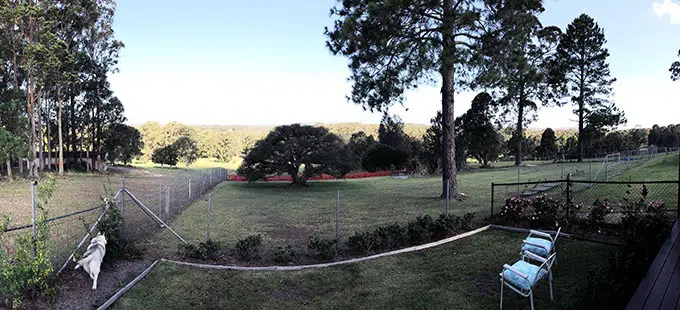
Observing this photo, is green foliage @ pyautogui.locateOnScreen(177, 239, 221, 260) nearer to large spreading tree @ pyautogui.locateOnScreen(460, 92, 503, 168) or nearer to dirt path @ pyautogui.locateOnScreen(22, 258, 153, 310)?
dirt path @ pyautogui.locateOnScreen(22, 258, 153, 310)

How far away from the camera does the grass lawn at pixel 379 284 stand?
207 inches

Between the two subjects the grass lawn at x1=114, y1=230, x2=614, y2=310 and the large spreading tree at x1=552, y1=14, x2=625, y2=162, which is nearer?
the grass lawn at x1=114, y1=230, x2=614, y2=310

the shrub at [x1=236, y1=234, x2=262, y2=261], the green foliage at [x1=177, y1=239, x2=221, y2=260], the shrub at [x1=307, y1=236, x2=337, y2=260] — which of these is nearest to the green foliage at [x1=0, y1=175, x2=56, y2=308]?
the green foliage at [x1=177, y1=239, x2=221, y2=260]

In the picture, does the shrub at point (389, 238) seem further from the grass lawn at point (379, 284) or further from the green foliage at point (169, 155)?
the green foliage at point (169, 155)

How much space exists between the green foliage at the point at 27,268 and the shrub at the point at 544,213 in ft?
28.1

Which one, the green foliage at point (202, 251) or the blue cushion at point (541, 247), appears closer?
the blue cushion at point (541, 247)

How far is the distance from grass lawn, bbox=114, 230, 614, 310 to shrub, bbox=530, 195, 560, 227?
3.20 feet

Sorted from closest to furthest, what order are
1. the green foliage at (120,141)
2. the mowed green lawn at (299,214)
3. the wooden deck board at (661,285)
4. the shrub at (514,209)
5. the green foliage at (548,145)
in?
the wooden deck board at (661,285), the shrub at (514,209), the mowed green lawn at (299,214), the green foliage at (120,141), the green foliage at (548,145)

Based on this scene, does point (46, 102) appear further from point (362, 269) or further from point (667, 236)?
point (667, 236)

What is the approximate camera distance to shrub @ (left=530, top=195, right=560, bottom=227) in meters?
7.86

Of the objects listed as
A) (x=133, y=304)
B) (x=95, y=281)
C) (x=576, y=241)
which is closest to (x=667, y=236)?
(x=576, y=241)

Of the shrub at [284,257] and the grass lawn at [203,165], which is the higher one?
the shrub at [284,257]

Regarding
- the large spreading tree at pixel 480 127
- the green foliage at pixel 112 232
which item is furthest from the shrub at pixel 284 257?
the large spreading tree at pixel 480 127

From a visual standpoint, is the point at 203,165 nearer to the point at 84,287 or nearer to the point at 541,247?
the point at 84,287
